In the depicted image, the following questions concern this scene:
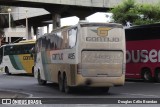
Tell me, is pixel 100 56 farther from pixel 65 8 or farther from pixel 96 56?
pixel 65 8

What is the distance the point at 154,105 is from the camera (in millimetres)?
14297

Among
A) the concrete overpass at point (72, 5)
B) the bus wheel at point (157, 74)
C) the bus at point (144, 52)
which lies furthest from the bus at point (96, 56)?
the concrete overpass at point (72, 5)

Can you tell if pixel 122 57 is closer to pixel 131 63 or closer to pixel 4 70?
pixel 131 63

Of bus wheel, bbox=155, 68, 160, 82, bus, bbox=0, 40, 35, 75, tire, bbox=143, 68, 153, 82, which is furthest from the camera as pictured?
bus, bbox=0, 40, 35, 75

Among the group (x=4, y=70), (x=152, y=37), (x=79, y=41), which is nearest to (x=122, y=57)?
(x=79, y=41)

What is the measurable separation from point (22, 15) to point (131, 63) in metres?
50.8

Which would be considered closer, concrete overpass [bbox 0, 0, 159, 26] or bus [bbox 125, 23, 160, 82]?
bus [bbox 125, 23, 160, 82]

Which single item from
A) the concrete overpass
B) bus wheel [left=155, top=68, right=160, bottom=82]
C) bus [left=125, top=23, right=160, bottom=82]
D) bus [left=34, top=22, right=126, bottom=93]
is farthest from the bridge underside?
bus [left=34, top=22, right=126, bottom=93]

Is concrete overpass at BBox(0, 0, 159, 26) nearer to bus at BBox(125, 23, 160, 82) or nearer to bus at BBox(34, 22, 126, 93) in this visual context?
bus at BBox(125, 23, 160, 82)

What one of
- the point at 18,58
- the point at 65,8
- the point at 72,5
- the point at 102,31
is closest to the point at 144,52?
the point at 102,31

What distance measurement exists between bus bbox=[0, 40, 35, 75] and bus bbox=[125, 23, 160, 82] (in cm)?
1151

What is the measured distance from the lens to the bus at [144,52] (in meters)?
29.0

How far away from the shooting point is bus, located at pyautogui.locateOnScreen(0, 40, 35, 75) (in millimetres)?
40844

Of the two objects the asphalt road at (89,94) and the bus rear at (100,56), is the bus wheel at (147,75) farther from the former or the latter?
the bus rear at (100,56)
